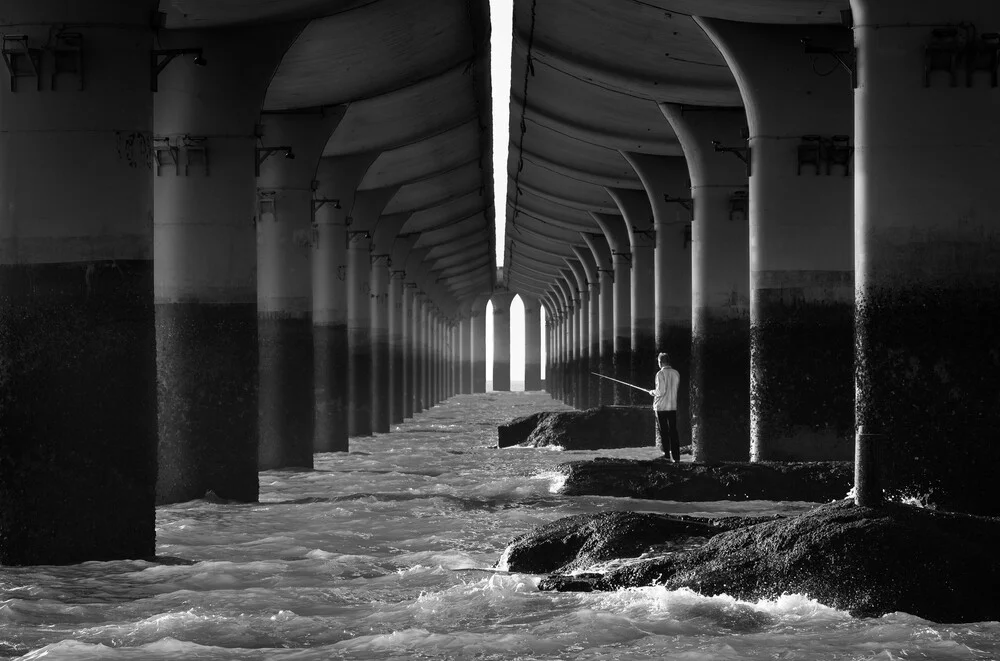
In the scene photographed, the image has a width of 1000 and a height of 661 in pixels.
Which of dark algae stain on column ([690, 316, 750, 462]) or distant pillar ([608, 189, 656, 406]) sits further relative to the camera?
distant pillar ([608, 189, 656, 406])

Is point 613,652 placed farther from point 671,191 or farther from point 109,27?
point 671,191

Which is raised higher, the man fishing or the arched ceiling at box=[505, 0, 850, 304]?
the arched ceiling at box=[505, 0, 850, 304]

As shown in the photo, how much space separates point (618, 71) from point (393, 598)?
47.7 ft

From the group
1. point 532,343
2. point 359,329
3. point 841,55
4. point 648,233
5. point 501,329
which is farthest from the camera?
point 532,343

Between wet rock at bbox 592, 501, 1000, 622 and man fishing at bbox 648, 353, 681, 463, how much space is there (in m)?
11.1

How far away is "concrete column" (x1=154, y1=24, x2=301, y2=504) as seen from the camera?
52.1 feet

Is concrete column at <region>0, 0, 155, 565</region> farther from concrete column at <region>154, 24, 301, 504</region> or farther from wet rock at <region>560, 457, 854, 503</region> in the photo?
wet rock at <region>560, 457, 854, 503</region>

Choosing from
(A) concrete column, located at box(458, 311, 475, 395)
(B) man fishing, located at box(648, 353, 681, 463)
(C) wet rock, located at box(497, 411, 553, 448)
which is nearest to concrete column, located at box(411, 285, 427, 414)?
(C) wet rock, located at box(497, 411, 553, 448)

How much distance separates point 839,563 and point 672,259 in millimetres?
20295

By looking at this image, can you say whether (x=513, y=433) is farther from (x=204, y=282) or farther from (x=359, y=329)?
(x=204, y=282)

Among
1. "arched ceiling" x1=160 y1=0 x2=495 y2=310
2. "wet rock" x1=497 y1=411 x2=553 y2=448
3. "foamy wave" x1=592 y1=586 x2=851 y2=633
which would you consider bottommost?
"wet rock" x1=497 y1=411 x2=553 y2=448

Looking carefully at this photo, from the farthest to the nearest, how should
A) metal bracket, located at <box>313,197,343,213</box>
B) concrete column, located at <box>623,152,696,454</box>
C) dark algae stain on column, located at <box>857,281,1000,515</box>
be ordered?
concrete column, located at <box>623,152,696,454</box> < metal bracket, located at <box>313,197,343,213</box> < dark algae stain on column, located at <box>857,281,1000,515</box>

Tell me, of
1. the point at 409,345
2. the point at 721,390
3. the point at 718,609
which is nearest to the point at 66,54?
the point at 718,609

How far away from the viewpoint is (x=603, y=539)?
10.3 m
